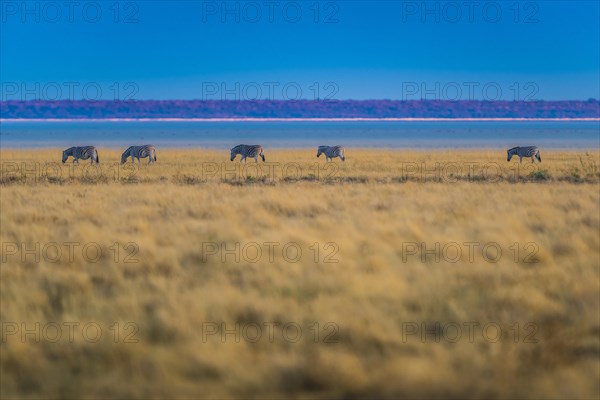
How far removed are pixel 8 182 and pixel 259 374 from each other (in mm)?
20452

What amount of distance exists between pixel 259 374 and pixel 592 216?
9.38 m

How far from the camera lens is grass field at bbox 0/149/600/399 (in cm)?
505

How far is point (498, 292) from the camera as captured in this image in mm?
7129

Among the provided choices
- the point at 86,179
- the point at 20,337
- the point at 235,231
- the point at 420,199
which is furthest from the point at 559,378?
the point at 86,179

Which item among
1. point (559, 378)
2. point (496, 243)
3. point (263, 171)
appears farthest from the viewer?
point (263, 171)

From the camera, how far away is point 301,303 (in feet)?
22.4

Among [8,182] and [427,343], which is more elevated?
[8,182]

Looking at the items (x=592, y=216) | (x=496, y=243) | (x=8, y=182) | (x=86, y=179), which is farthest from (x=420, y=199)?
(x=8, y=182)

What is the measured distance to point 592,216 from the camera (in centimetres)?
1225

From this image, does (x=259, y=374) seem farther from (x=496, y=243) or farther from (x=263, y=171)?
(x=263, y=171)

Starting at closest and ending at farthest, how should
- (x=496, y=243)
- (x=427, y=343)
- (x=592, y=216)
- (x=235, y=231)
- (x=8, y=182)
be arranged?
(x=427, y=343) → (x=496, y=243) → (x=235, y=231) → (x=592, y=216) → (x=8, y=182)

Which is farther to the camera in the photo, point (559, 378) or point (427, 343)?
point (427, 343)

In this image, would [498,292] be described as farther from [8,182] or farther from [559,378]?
[8,182]

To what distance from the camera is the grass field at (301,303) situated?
5.05 m
